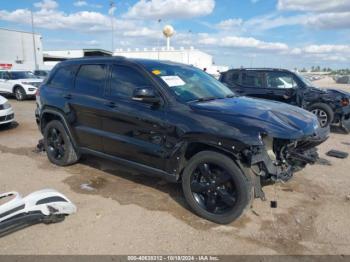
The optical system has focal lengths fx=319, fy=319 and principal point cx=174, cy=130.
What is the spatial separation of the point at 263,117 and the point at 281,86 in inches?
252

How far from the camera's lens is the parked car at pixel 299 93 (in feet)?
29.9

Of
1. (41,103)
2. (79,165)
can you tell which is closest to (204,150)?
(79,165)

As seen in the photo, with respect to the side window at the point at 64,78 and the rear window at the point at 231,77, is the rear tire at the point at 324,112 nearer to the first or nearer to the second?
the rear window at the point at 231,77

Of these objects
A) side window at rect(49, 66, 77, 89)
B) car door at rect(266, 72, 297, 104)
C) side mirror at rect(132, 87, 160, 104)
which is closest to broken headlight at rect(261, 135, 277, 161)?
side mirror at rect(132, 87, 160, 104)

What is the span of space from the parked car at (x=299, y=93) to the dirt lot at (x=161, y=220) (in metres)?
3.94

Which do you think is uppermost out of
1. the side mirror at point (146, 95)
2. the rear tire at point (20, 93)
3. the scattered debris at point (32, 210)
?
the side mirror at point (146, 95)

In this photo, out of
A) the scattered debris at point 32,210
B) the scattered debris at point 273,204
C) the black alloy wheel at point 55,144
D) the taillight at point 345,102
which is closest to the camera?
the scattered debris at point 32,210

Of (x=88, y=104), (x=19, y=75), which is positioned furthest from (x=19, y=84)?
(x=88, y=104)

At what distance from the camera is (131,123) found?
4.29m

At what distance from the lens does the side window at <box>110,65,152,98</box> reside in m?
4.31

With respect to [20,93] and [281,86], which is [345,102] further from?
[20,93]

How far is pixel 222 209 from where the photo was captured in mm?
3725

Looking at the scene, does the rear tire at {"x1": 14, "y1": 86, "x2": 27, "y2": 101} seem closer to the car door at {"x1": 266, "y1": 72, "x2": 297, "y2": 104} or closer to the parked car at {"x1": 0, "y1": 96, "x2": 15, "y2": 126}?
the parked car at {"x1": 0, "y1": 96, "x2": 15, "y2": 126}

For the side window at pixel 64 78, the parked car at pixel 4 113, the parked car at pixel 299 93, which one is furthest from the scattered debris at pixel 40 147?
the parked car at pixel 299 93
